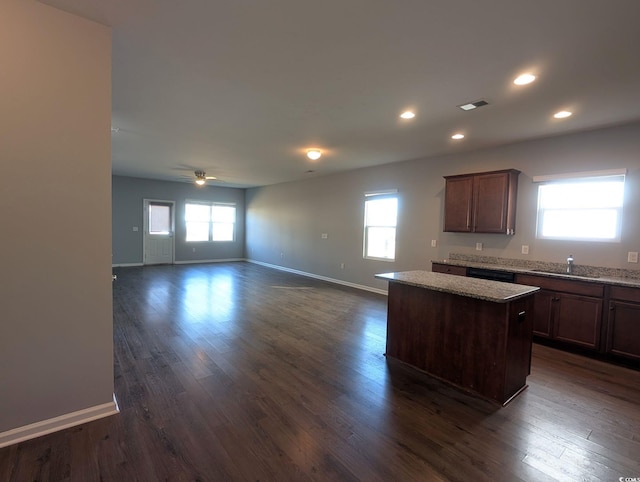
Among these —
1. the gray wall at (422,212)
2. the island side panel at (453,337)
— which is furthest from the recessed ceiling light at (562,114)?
the island side panel at (453,337)

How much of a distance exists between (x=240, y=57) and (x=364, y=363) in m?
2.98

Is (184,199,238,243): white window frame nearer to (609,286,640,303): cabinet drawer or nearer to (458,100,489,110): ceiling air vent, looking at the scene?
(458,100,489,110): ceiling air vent

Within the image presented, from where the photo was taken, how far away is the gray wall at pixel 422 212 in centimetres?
369

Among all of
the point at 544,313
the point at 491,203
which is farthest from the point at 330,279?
the point at 544,313

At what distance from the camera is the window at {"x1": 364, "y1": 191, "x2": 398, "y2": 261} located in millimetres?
6259

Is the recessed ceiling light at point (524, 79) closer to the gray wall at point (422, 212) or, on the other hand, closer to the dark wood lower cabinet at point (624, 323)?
the gray wall at point (422, 212)

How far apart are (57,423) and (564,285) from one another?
491cm

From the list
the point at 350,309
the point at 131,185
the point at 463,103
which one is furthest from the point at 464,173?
the point at 131,185

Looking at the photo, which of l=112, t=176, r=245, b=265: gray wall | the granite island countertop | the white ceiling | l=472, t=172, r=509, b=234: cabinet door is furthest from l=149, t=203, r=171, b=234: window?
l=472, t=172, r=509, b=234: cabinet door

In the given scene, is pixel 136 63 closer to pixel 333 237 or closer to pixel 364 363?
pixel 364 363

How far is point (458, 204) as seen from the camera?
15.9 ft

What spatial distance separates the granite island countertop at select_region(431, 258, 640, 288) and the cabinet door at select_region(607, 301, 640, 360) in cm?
25

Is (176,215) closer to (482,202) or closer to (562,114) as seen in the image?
(482,202)

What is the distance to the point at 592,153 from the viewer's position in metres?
3.81
